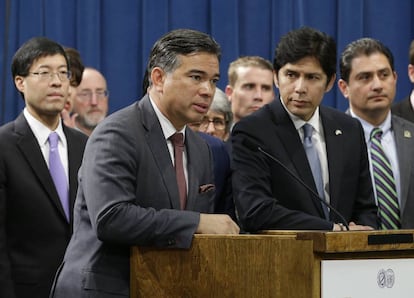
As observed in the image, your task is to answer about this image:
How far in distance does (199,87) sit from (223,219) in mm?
423

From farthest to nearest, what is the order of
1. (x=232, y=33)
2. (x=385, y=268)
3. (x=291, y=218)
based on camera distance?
(x=232, y=33) < (x=291, y=218) < (x=385, y=268)

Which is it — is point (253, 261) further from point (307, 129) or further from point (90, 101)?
point (90, 101)

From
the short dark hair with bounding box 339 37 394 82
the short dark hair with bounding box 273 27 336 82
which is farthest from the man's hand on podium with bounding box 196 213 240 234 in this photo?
the short dark hair with bounding box 339 37 394 82

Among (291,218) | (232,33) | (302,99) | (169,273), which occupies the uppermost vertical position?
(232,33)

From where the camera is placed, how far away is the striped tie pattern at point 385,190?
141 inches

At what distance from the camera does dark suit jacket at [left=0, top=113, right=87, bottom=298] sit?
10.7ft

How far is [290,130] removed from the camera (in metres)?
3.12

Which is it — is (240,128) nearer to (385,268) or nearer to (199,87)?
(199,87)

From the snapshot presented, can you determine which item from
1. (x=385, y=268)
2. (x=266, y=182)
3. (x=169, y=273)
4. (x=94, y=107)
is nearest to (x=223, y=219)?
(x=169, y=273)

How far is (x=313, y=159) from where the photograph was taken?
10.2 ft

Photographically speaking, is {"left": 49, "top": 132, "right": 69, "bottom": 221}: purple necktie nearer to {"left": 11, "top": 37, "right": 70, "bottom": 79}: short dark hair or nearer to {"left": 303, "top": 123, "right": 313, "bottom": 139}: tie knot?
{"left": 11, "top": 37, "right": 70, "bottom": 79}: short dark hair

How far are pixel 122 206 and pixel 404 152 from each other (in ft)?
5.50

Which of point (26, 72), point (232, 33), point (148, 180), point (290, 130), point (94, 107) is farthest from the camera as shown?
point (232, 33)

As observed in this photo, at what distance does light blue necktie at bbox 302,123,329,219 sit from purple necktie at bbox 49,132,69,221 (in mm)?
903
